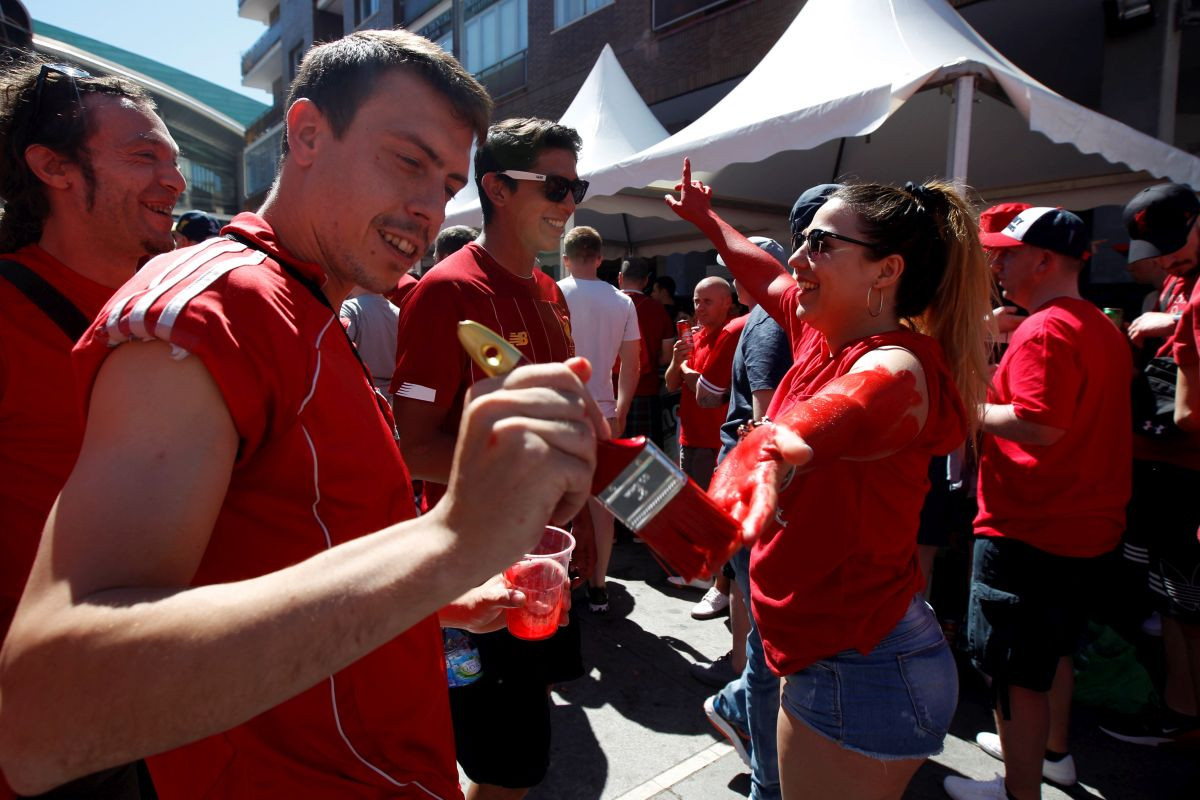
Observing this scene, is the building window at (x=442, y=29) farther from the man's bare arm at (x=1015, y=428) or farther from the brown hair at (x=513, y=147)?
the man's bare arm at (x=1015, y=428)

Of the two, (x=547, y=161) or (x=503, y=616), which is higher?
(x=547, y=161)

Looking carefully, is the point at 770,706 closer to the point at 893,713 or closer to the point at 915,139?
the point at 893,713

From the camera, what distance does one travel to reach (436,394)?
218 centimetres

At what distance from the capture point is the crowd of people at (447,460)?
72 cm

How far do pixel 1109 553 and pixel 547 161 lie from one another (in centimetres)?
276

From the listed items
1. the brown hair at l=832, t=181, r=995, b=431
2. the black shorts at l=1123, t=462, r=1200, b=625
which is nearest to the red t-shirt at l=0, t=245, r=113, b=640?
the brown hair at l=832, t=181, r=995, b=431

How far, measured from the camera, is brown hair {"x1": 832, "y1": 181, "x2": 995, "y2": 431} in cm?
194

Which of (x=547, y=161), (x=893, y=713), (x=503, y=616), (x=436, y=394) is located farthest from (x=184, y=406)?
(x=547, y=161)

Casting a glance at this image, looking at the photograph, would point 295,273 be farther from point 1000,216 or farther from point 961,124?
point 961,124

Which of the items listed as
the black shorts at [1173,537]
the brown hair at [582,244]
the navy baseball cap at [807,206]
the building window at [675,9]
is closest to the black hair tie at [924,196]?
the navy baseball cap at [807,206]

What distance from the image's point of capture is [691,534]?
985mm

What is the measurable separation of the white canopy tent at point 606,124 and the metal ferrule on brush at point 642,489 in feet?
23.7

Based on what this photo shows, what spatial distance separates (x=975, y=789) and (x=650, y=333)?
4603 mm

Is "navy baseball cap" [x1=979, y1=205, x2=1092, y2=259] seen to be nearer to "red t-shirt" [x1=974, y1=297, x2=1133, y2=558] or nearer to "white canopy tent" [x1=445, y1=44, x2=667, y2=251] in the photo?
"red t-shirt" [x1=974, y1=297, x2=1133, y2=558]
